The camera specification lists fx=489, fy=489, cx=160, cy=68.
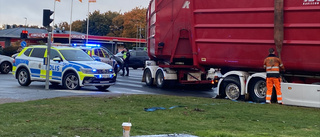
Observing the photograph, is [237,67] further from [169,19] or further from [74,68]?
[74,68]

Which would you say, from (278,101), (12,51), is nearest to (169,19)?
(278,101)

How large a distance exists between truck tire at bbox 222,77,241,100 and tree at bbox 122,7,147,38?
84.1 meters

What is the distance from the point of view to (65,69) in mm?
17953

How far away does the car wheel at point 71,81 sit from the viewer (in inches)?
701

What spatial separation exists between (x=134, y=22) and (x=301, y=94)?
89343mm

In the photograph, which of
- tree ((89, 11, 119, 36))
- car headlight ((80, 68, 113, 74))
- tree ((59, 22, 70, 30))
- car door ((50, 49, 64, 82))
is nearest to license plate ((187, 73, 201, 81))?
car headlight ((80, 68, 113, 74))

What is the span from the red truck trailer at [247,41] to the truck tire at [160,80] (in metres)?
1.76

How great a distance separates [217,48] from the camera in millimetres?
15523

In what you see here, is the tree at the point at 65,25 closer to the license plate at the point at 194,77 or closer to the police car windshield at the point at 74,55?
the police car windshield at the point at 74,55

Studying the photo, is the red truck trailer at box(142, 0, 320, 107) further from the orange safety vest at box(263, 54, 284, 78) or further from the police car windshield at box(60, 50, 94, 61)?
the police car windshield at box(60, 50, 94, 61)

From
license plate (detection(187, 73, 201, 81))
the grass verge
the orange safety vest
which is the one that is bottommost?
the grass verge

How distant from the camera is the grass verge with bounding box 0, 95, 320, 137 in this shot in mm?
8008

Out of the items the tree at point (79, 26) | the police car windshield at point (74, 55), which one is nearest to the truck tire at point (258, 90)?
the police car windshield at point (74, 55)

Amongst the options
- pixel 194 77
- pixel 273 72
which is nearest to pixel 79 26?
pixel 194 77
